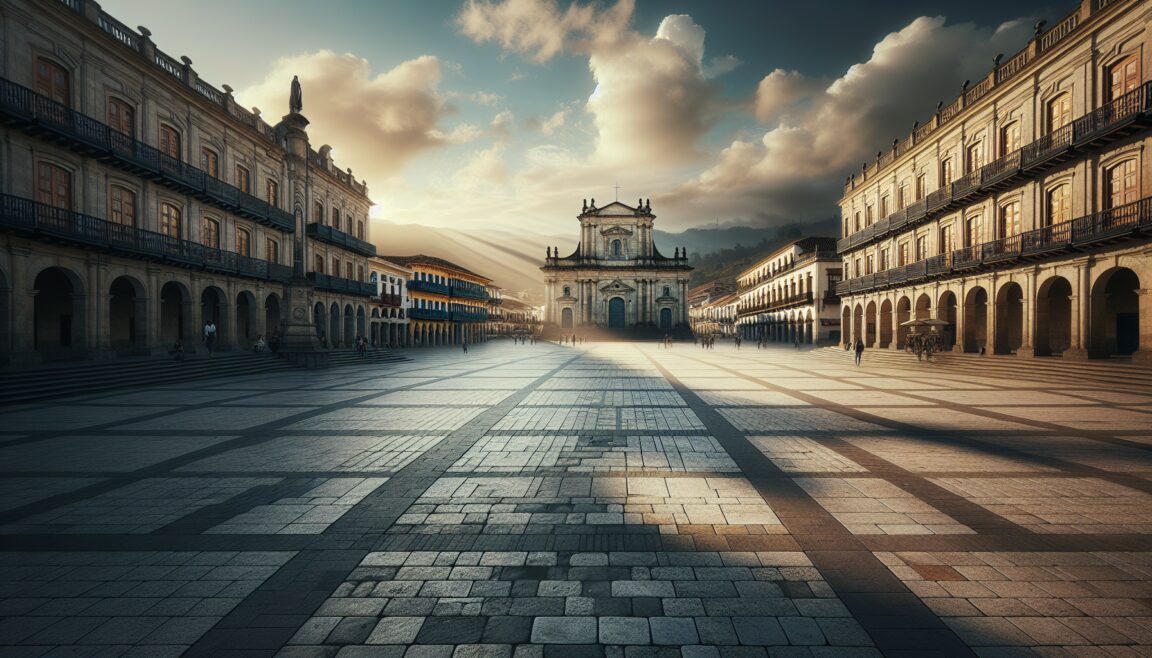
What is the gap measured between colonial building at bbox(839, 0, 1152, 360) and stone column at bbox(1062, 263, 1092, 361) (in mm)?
35

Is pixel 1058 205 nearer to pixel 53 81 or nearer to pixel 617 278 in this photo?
pixel 53 81

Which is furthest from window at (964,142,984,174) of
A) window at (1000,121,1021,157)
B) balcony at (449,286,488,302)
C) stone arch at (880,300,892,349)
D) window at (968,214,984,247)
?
balcony at (449,286,488,302)

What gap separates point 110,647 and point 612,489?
3916 mm

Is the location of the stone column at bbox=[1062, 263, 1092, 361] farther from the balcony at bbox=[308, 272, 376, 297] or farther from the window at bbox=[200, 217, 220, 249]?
the window at bbox=[200, 217, 220, 249]

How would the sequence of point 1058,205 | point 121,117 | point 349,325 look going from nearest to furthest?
point 121,117 → point 1058,205 → point 349,325

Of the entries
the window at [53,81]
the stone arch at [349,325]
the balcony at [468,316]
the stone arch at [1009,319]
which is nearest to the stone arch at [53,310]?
the window at [53,81]

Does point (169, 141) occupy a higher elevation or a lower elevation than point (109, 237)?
higher

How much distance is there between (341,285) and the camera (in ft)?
99.6

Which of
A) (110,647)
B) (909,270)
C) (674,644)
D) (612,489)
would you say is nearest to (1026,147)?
(909,270)

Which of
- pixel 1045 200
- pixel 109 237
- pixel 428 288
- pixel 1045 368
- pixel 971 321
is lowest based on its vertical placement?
pixel 1045 368

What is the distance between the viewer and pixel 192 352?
19312 mm

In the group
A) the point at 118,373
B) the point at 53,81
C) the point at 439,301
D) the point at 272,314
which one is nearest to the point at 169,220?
the point at 53,81

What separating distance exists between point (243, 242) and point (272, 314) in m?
4.86

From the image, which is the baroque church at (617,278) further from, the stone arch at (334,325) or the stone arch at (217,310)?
the stone arch at (217,310)
